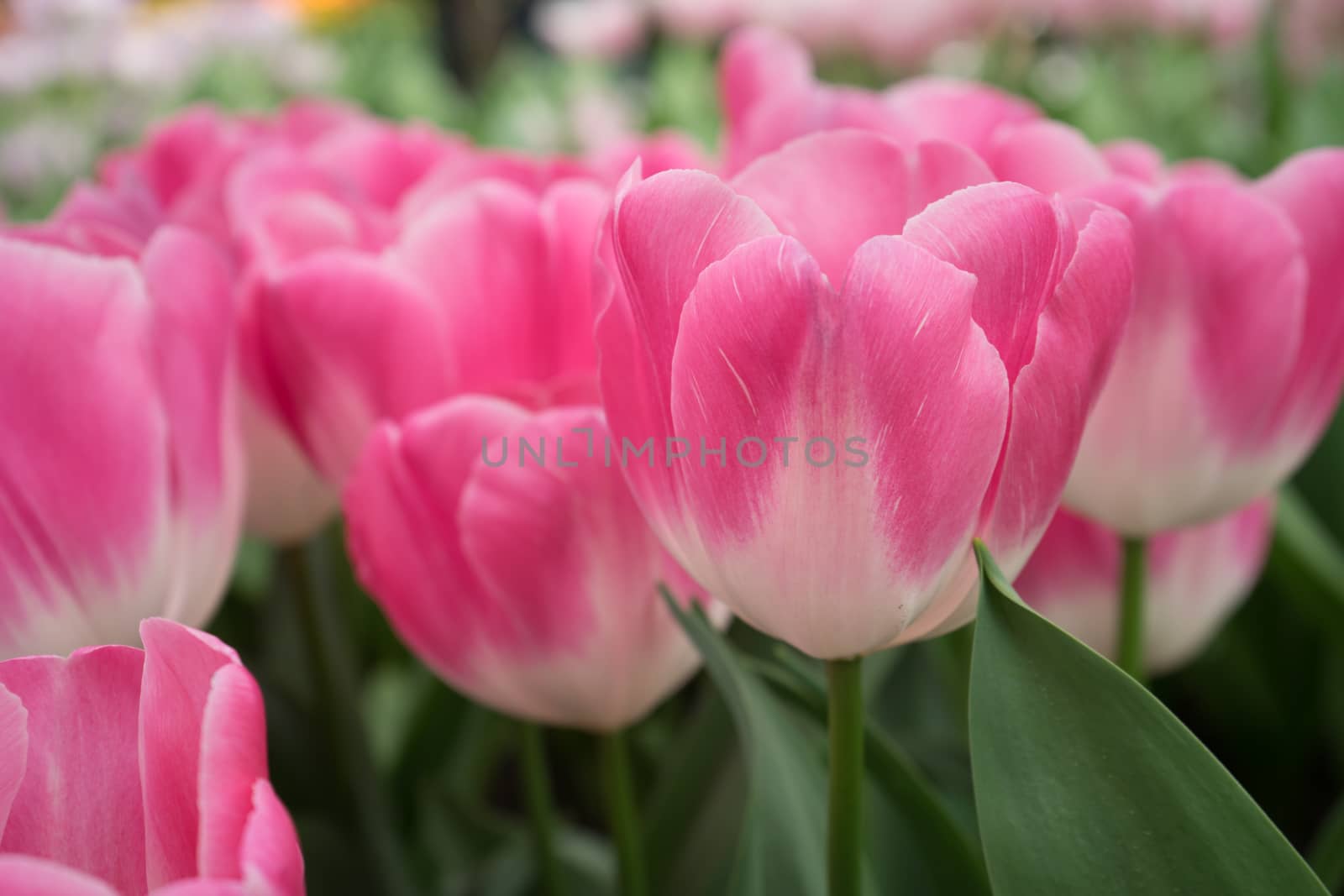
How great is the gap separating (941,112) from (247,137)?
1.17 ft

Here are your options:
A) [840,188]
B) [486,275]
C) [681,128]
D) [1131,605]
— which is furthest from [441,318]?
[681,128]

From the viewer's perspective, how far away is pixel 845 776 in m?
0.27

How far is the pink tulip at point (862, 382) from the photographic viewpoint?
0.78 ft

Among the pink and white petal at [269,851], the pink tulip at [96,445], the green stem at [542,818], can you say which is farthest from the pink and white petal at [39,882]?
the green stem at [542,818]

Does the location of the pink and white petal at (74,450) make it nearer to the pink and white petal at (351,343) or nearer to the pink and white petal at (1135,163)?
the pink and white petal at (351,343)

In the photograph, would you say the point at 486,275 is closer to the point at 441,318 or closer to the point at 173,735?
the point at 441,318

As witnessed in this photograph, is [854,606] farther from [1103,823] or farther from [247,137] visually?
[247,137]

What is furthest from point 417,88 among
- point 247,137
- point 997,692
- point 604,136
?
point 997,692

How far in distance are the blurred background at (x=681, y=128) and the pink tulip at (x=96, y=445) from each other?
0.71 feet

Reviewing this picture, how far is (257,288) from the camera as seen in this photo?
38cm

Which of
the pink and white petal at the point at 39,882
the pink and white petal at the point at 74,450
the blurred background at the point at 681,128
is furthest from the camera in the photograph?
the blurred background at the point at 681,128

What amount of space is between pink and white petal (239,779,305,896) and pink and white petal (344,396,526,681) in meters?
0.13

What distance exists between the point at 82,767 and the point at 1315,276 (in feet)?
1.10

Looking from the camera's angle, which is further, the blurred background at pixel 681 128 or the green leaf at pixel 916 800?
the blurred background at pixel 681 128
